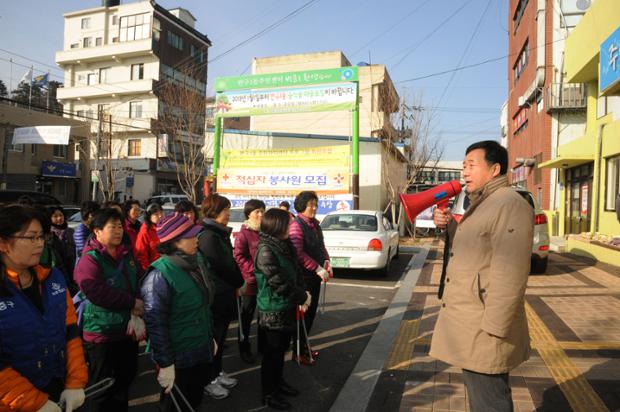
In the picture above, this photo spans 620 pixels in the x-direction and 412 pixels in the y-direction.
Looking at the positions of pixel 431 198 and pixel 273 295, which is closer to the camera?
pixel 431 198

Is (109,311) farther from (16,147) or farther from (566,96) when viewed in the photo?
(16,147)

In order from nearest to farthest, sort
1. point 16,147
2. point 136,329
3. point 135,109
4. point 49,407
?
point 49,407, point 136,329, point 16,147, point 135,109

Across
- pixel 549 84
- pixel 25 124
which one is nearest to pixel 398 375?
pixel 549 84

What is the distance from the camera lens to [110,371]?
3.00 m

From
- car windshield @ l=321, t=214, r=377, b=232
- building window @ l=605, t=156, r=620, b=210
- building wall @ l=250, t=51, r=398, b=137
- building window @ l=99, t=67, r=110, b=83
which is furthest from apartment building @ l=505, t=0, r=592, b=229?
building window @ l=99, t=67, r=110, b=83

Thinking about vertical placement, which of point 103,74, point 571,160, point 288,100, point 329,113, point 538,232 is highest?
point 103,74

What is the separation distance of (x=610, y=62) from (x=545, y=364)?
966 cm

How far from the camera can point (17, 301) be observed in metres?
2.02

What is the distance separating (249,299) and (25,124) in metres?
27.4

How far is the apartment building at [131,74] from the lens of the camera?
38156 millimetres

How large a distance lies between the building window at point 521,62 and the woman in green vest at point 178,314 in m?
24.7

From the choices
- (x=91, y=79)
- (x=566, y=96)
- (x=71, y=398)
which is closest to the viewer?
(x=71, y=398)

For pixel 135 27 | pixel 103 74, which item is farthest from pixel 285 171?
pixel 103 74

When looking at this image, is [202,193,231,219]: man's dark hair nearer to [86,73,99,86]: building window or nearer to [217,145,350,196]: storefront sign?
[217,145,350,196]: storefront sign
